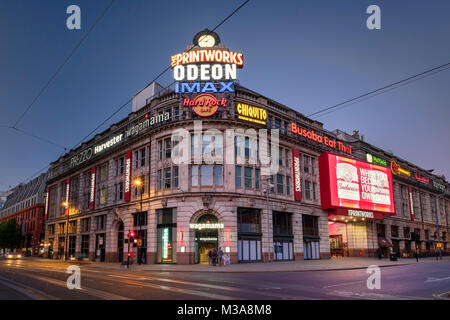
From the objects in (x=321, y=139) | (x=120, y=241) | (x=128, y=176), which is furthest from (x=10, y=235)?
(x=321, y=139)

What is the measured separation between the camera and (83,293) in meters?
14.2

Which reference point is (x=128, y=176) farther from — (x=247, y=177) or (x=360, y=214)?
(x=360, y=214)

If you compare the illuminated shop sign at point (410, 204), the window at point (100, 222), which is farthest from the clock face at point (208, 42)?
the illuminated shop sign at point (410, 204)

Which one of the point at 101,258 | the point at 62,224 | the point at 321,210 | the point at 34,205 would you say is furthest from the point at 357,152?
the point at 34,205

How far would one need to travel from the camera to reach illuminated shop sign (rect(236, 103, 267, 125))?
1655 inches

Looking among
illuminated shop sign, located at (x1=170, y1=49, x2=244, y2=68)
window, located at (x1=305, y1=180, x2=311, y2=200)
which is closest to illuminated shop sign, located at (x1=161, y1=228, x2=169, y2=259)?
illuminated shop sign, located at (x1=170, y1=49, x2=244, y2=68)

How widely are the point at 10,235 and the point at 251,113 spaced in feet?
276

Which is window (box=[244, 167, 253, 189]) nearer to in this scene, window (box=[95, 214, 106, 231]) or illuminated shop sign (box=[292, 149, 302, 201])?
illuminated shop sign (box=[292, 149, 302, 201])

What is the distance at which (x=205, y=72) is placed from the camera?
42.6 metres

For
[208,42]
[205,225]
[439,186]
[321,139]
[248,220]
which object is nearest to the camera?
[205,225]

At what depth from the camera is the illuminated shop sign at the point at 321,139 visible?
50.2m
